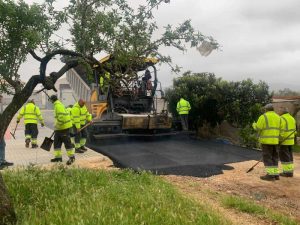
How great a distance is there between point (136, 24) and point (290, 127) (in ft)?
15.8

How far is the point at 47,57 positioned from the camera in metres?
6.34

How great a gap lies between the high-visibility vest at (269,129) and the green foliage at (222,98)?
262 inches

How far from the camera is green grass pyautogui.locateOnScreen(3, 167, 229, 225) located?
4516 millimetres

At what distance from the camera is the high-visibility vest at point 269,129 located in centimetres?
872

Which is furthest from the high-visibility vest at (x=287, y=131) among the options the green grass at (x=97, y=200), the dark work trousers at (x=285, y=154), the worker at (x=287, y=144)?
the green grass at (x=97, y=200)

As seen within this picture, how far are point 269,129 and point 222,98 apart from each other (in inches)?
283

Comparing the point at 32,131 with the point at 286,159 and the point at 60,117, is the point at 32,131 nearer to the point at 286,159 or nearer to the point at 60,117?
the point at 60,117

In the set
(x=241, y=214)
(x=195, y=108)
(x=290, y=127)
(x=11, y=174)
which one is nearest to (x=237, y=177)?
(x=290, y=127)

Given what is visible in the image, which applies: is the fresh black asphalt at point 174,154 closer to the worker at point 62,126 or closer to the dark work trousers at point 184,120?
the dark work trousers at point 184,120

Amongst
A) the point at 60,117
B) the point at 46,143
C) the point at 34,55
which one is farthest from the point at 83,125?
the point at 34,55

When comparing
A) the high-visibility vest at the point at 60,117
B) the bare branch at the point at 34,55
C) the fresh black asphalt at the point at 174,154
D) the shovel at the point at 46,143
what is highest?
the bare branch at the point at 34,55

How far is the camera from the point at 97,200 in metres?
5.21

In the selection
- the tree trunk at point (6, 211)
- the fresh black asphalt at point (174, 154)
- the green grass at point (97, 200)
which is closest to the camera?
the green grass at point (97, 200)

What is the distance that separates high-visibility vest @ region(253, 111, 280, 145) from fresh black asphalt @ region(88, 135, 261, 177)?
4.19 ft
